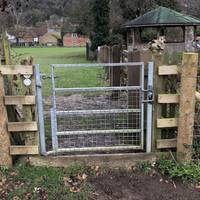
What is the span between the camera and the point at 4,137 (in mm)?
4301

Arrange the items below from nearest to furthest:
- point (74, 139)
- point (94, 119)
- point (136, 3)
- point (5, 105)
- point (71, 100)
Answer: point (5, 105) < point (74, 139) < point (94, 119) < point (71, 100) < point (136, 3)

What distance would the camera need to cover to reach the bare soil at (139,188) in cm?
383

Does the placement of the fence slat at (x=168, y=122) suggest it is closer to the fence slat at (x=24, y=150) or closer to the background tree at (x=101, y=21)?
the fence slat at (x=24, y=150)

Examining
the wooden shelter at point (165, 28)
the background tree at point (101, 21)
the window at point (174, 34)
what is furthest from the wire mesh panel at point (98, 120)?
the background tree at point (101, 21)

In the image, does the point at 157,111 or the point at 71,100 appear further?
the point at 71,100

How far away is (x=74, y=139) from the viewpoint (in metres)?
5.36

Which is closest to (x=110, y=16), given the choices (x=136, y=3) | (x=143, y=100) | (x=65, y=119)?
(x=136, y=3)

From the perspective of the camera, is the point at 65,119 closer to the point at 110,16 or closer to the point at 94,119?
the point at 94,119

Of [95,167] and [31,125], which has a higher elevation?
[31,125]

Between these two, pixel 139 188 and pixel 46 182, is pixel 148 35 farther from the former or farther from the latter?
pixel 46 182

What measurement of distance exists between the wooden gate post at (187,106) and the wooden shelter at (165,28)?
13.5 meters

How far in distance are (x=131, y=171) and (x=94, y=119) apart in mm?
2147

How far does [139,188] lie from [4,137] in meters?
1.83

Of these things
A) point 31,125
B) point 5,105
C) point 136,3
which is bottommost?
point 31,125
